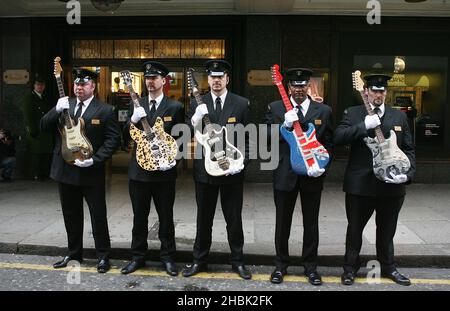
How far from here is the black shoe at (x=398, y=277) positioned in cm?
506

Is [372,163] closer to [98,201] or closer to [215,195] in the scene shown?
[215,195]

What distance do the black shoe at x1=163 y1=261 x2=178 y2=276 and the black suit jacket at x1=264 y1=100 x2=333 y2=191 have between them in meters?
1.41

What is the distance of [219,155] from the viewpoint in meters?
5.05

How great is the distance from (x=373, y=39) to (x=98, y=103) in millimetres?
6817

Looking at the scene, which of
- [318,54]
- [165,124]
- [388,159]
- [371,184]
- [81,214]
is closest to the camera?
[388,159]

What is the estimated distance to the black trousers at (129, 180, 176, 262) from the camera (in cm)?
536

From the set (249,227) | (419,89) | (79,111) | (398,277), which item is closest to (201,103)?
(79,111)

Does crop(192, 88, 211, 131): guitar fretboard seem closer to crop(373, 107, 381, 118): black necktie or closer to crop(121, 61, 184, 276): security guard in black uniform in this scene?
crop(121, 61, 184, 276): security guard in black uniform

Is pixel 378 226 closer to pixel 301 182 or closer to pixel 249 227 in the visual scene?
pixel 301 182

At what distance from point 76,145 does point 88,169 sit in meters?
0.31

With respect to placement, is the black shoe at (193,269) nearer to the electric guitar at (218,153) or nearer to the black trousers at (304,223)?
the black trousers at (304,223)

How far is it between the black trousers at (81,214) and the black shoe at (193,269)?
92cm

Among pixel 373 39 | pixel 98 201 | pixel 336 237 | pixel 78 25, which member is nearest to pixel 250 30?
pixel 373 39

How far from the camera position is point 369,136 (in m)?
5.00
